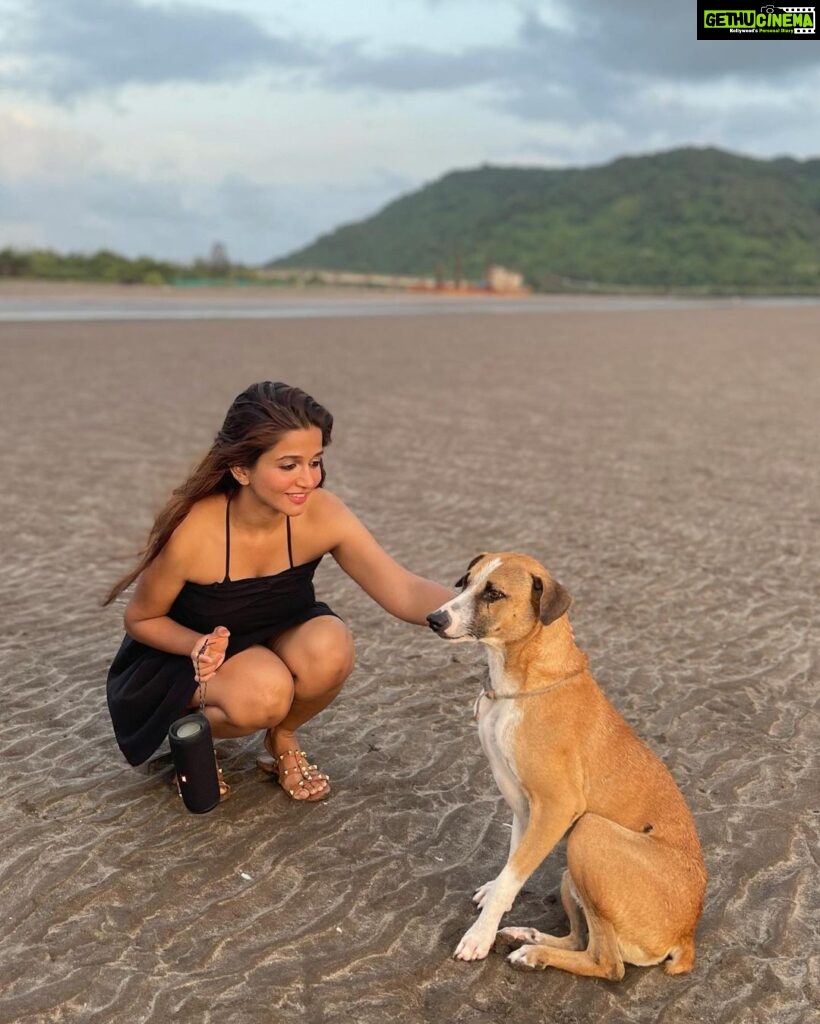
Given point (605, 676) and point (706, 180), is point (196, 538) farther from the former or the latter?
point (706, 180)

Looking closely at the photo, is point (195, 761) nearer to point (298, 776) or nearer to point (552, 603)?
point (298, 776)

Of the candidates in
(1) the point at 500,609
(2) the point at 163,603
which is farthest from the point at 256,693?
(1) the point at 500,609

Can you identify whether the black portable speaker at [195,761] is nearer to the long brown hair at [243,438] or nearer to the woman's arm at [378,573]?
the long brown hair at [243,438]

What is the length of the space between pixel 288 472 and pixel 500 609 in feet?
3.98

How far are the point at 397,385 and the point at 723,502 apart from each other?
10452 mm

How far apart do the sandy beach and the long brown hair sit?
1331mm

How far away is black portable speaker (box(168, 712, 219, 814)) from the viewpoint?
4.39 m

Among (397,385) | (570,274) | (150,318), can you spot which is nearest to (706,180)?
(570,274)

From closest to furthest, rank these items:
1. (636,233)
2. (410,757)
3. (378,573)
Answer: (378,573), (410,757), (636,233)

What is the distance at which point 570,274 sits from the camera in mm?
128375

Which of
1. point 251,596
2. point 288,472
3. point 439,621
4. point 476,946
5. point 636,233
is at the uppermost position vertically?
point 636,233

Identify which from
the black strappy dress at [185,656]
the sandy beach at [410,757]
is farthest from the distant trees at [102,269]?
the black strappy dress at [185,656]

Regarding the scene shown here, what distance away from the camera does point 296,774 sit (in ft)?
16.1

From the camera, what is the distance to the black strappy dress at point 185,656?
477cm
